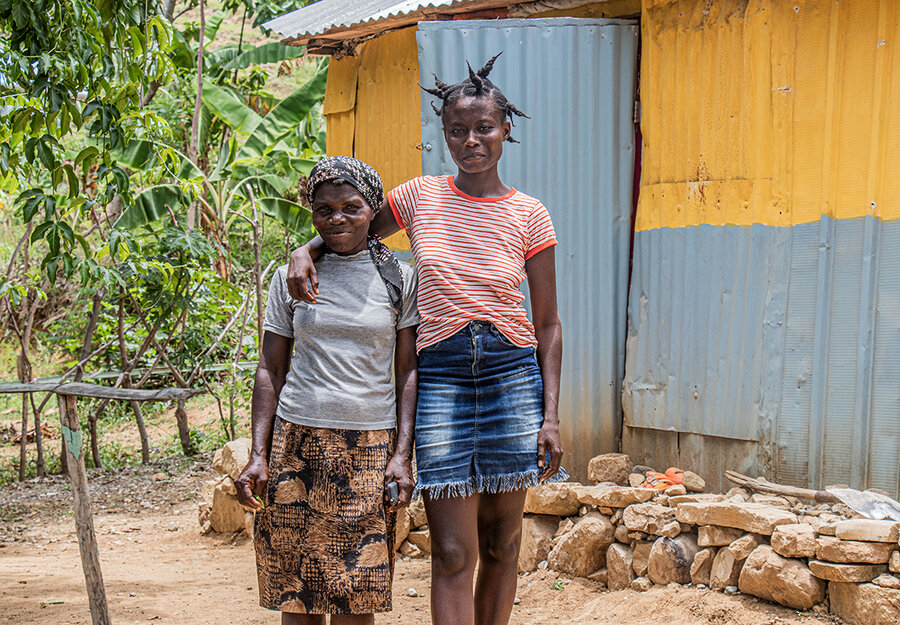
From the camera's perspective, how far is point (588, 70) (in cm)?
445

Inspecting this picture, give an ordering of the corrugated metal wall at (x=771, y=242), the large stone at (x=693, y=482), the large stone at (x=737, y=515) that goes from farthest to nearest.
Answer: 1. the large stone at (x=693, y=482)
2. the corrugated metal wall at (x=771, y=242)
3. the large stone at (x=737, y=515)

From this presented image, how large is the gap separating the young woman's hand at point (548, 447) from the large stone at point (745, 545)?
1.50 m

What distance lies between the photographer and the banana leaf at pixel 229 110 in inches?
309

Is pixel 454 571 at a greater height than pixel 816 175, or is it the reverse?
pixel 816 175

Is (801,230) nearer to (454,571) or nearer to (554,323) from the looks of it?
(554,323)

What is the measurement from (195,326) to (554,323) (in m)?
6.11

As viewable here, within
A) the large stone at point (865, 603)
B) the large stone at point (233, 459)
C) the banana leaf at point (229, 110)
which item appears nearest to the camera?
the large stone at point (865, 603)

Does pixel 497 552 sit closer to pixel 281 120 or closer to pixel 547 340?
pixel 547 340

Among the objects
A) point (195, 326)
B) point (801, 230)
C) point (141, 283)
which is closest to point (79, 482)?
point (801, 230)

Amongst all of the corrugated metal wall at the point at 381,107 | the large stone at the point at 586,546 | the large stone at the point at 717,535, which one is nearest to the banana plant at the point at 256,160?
the corrugated metal wall at the point at 381,107

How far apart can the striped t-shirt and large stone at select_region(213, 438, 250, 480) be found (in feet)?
10.3

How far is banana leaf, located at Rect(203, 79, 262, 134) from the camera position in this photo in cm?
786

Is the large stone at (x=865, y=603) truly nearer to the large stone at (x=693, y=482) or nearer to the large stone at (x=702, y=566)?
the large stone at (x=702, y=566)

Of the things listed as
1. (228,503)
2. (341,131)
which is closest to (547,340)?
(341,131)
